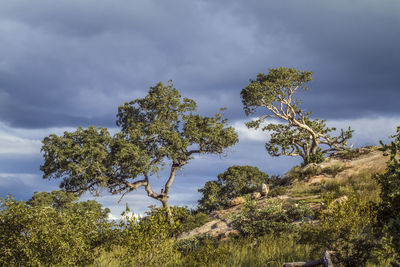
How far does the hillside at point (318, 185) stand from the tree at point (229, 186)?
302 cm

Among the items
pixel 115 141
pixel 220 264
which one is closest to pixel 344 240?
pixel 220 264

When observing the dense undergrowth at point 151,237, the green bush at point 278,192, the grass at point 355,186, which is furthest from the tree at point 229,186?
the dense undergrowth at point 151,237

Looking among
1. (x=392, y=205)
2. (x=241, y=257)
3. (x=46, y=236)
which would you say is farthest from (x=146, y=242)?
(x=392, y=205)

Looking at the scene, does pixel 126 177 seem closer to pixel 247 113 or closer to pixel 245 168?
pixel 245 168

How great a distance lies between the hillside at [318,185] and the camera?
66.4ft

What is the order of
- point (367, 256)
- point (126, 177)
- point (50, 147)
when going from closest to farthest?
point (367, 256), point (50, 147), point (126, 177)

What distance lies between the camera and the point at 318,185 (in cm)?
2575

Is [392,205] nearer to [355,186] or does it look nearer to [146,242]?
[146,242]

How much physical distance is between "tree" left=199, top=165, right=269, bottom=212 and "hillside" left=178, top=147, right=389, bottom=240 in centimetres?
302

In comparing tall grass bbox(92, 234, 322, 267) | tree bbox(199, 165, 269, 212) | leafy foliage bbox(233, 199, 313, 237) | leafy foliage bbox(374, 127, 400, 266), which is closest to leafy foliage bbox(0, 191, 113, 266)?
tall grass bbox(92, 234, 322, 267)

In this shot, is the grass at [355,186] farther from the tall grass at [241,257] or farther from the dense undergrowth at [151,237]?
the dense undergrowth at [151,237]

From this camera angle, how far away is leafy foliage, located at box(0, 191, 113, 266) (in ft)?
30.6

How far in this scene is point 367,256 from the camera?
916 centimetres

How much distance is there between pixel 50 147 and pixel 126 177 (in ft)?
20.5
